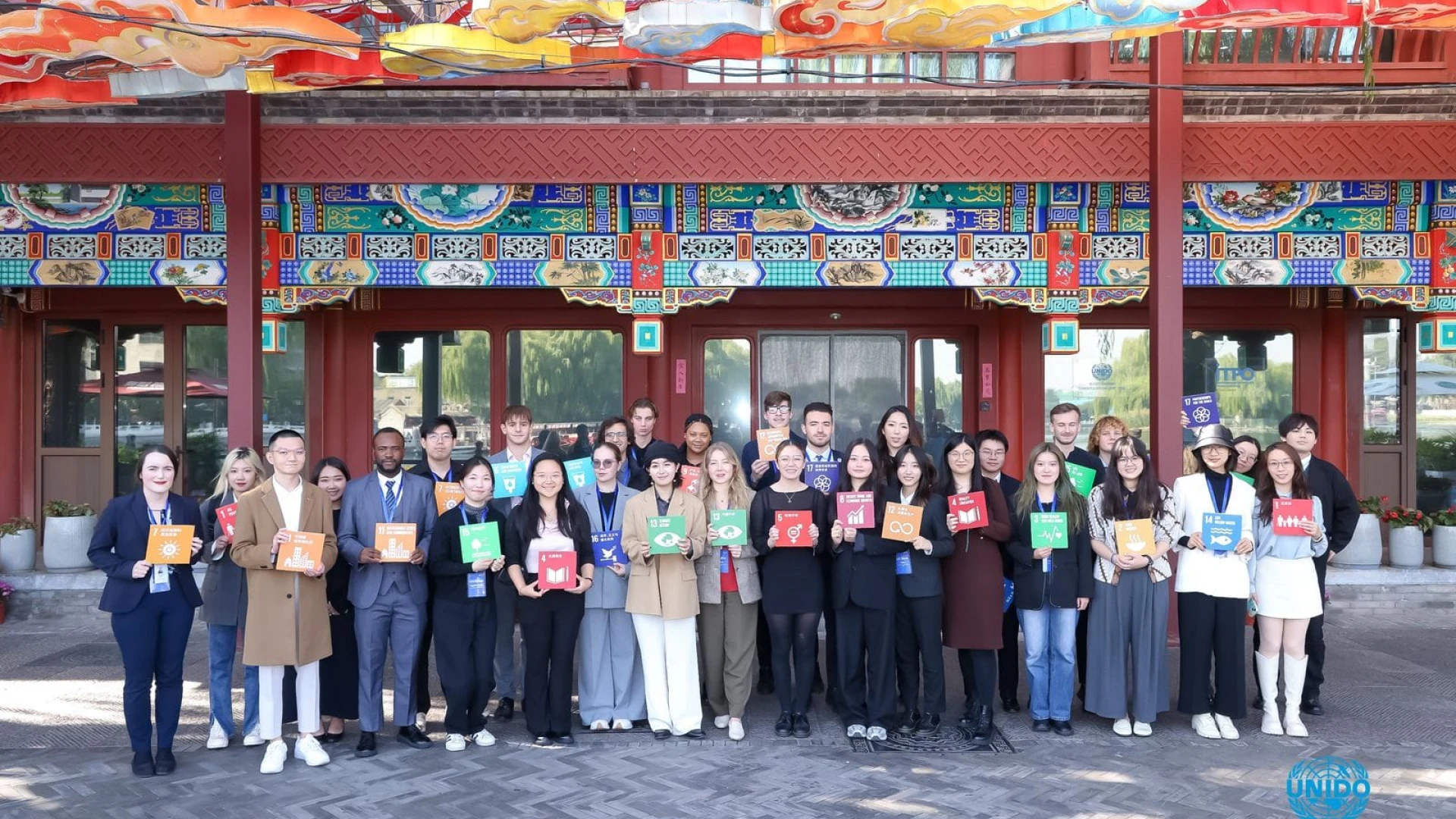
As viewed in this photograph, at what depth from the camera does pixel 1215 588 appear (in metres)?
5.65

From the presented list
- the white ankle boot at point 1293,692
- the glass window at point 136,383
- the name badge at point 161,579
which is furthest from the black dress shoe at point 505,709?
the glass window at point 136,383

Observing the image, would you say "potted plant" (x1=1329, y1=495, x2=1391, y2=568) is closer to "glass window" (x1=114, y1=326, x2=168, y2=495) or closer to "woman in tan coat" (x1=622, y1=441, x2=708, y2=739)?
"woman in tan coat" (x1=622, y1=441, x2=708, y2=739)

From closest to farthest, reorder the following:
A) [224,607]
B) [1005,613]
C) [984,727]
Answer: [224,607] < [984,727] < [1005,613]

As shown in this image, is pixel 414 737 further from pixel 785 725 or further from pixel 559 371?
pixel 559 371

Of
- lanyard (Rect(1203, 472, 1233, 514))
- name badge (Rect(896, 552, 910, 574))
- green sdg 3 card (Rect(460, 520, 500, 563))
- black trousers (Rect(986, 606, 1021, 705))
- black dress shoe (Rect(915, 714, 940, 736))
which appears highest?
lanyard (Rect(1203, 472, 1233, 514))

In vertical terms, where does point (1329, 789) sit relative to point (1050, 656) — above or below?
below

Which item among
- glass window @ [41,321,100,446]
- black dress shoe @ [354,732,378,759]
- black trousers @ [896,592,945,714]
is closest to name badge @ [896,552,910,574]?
black trousers @ [896,592,945,714]

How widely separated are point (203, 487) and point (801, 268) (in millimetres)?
5922

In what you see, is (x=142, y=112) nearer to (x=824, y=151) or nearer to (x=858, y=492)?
(x=824, y=151)

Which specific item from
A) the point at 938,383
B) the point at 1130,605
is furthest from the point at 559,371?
the point at 1130,605

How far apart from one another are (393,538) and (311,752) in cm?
110

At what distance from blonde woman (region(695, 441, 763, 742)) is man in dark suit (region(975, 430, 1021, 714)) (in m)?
1.36

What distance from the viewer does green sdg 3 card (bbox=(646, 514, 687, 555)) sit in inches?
216

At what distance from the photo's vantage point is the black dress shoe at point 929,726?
5.68 meters
